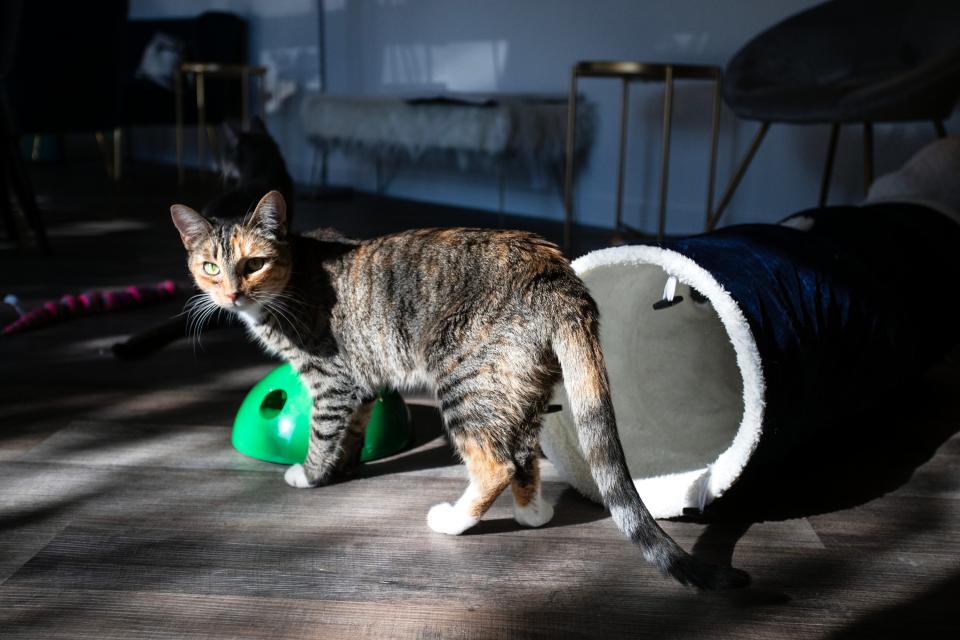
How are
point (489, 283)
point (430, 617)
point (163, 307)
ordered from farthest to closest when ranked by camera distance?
point (163, 307) < point (489, 283) < point (430, 617)

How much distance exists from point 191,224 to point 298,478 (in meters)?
0.47

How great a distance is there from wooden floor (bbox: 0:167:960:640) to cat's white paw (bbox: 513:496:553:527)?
0.02m

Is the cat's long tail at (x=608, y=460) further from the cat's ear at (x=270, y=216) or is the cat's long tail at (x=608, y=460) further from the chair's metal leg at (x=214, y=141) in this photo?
the chair's metal leg at (x=214, y=141)

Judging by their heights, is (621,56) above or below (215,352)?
above

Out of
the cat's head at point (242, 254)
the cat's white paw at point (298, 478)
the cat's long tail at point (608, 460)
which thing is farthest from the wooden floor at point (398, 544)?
the cat's head at point (242, 254)

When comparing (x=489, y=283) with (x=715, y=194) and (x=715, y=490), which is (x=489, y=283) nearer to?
(x=715, y=490)

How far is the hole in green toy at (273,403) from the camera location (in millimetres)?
1636

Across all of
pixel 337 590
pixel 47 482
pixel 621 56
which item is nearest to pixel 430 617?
pixel 337 590

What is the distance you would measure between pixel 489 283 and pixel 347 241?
0.36m

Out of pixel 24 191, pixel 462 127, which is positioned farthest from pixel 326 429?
pixel 462 127

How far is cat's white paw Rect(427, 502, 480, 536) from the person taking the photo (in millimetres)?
1308

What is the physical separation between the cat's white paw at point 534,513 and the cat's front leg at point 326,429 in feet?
1.07

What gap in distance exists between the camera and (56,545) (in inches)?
50.1

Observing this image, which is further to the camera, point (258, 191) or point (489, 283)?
point (258, 191)
